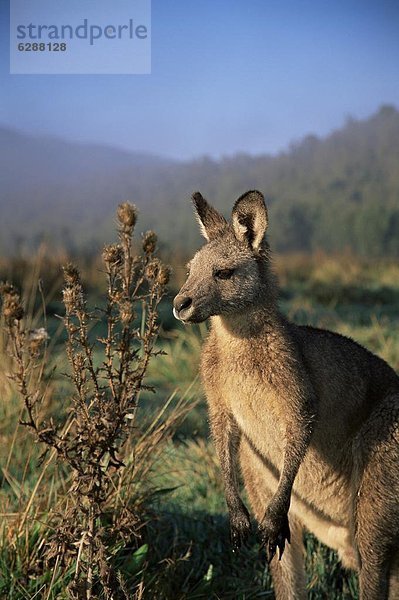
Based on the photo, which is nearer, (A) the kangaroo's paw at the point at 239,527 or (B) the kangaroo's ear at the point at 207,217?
(A) the kangaroo's paw at the point at 239,527

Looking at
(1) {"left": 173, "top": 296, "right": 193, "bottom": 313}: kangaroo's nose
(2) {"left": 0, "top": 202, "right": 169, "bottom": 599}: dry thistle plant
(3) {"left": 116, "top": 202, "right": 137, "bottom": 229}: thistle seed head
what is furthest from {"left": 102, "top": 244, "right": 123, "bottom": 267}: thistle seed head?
(1) {"left": 173, "top": 296, "right": 193, "bottom": 313}: kangaroo's nose

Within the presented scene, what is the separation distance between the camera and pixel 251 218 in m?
3.50

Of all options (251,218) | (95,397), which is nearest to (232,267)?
(251,218)

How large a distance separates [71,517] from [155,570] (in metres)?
0.89

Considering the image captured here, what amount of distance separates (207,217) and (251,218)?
235 millimetres

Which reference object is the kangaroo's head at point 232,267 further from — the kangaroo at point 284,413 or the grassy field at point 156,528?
the grassy field at point 156,528

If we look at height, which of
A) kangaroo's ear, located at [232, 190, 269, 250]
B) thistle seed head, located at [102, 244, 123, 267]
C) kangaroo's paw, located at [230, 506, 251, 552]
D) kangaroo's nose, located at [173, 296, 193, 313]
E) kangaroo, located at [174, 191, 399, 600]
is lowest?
kangaroo's paw, located at [230, 506, 251, 552]

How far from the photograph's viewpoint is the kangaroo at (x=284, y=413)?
3.41m

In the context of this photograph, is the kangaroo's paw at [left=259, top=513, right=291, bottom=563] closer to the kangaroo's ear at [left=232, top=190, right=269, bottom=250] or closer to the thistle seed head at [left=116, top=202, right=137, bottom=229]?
the kangaroo's ear at [left=232, top=190, right=269, bottom=250]

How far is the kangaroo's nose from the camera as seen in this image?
3.21 metres

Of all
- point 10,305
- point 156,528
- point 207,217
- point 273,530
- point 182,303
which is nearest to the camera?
point 10,305

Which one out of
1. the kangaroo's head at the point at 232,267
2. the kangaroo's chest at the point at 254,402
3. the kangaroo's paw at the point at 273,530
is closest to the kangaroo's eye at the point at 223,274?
the kangaroo's head at the point at 232,267

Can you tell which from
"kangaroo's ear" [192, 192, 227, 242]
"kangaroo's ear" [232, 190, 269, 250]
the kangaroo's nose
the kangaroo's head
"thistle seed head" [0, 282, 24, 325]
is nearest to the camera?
"thistle seed head" [0, 282, 24, 325]

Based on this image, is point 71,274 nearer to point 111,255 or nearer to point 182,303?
point 111,255
